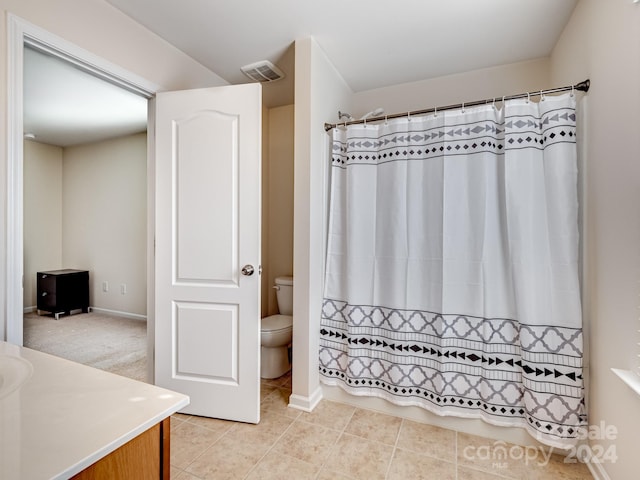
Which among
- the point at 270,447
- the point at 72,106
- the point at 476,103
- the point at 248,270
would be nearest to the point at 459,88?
the point at 476,103

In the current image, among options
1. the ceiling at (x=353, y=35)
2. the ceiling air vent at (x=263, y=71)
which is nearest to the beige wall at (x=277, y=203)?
the ceiling at (x=353, y=35)

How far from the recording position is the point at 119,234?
4.22m

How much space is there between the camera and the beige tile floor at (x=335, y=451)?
150 cm

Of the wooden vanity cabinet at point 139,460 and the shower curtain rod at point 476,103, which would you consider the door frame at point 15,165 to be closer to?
the wooden vanity cabinet at point 139,460

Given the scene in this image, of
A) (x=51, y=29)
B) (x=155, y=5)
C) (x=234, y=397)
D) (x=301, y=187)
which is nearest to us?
(x=51, y=29)

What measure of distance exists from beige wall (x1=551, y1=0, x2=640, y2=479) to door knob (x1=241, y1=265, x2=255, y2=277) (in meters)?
1.77

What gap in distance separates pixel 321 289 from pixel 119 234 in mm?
3408

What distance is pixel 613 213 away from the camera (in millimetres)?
1347

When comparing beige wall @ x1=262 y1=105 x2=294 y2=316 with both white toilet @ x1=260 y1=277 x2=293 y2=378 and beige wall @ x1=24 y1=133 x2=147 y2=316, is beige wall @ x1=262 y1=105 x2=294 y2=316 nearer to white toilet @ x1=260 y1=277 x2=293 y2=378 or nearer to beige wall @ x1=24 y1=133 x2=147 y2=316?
white toilet @ x1=260 y1=277 x2=293 y2=378

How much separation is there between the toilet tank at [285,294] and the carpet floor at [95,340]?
1.20 m

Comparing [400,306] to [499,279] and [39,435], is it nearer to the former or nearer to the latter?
[499,279]

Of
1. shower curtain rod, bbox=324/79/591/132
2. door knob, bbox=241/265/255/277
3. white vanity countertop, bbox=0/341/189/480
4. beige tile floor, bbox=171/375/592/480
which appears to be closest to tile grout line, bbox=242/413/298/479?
beige tile floor, bbox=171/375/592/480

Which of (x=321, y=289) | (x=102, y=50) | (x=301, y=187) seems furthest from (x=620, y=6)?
(x=102, y=50)

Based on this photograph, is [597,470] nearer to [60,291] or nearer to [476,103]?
[476,103]
